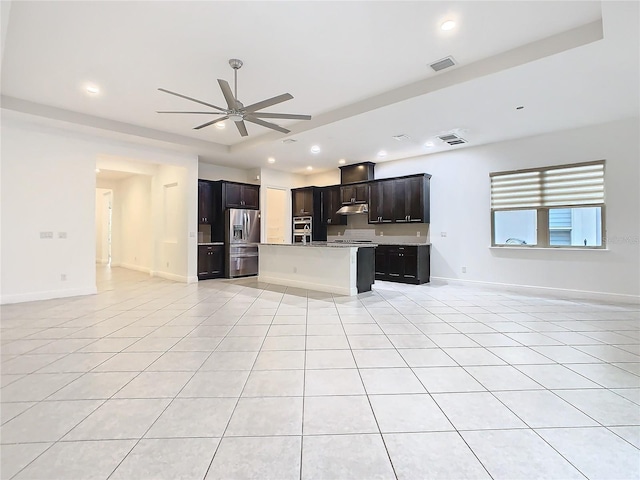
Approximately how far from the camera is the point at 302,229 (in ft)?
29.9

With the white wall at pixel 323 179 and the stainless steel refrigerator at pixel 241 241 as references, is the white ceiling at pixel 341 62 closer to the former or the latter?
the stainless steel refrigerator at pixel 241 241

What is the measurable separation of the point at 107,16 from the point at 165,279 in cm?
595

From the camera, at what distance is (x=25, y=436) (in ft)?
5.49

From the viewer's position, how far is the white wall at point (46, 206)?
4.90 meters

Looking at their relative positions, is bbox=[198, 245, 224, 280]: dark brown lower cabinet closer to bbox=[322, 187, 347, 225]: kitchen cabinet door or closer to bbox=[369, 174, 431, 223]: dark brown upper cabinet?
bbox=[322, 187, 347, 225]: kitchen cabinet door

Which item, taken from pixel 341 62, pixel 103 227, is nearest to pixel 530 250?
pixel 341 62

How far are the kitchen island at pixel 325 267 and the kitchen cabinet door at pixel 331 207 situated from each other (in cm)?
235

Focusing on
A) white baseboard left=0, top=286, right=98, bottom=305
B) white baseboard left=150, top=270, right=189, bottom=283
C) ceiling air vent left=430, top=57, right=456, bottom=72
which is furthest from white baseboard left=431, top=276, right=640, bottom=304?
white baseboard left=0, top=286, right=98, bottom=305

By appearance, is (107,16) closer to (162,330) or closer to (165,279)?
(162,330)

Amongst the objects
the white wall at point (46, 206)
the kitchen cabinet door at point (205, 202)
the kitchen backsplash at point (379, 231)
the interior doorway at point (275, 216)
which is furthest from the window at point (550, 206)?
the white wall at point (46, 206)

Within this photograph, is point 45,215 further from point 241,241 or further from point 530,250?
point 530,250

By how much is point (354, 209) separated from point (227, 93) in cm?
517

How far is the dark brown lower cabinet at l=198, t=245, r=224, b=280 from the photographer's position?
7500 mm

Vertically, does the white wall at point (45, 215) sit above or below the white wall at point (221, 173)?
below
